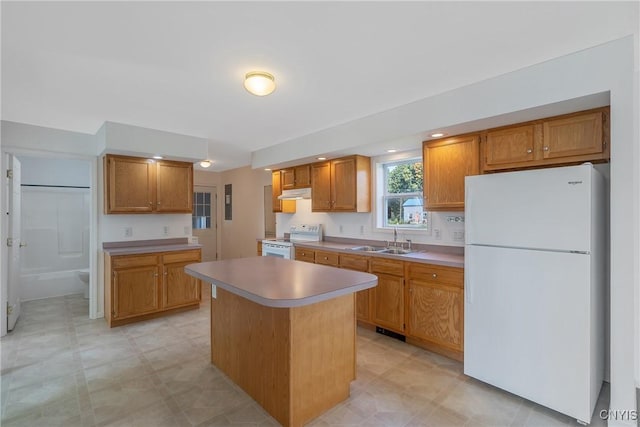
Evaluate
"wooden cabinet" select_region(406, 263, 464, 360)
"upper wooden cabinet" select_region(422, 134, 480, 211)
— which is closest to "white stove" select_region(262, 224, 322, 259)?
"wooden cabinet" select_region(406, 263, 464, 360)

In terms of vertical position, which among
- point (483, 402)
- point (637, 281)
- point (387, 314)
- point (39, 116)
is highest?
point (39, 116)

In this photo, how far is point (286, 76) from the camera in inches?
94.3

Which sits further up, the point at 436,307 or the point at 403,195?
the point at 403,195

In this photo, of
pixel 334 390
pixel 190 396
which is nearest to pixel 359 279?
pixel 334 390

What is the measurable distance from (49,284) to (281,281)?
16.6 ft

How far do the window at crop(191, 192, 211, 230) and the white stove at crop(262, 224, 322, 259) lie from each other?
2880mm

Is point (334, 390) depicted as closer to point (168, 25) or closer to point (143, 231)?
point (168, 25)

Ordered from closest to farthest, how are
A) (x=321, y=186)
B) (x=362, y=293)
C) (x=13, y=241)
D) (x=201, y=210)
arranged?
(x=362, y=293), (x=13, y=241), (x=321, y=186), (x=201, y=210)

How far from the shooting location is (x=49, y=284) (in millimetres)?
4910

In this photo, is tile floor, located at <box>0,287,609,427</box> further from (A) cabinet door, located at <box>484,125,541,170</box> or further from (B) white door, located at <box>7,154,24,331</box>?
(A) cabinet door, located at <box>484,125,541,170</box>

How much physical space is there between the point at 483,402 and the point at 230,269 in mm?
2151

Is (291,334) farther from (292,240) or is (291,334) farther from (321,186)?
(292,240)

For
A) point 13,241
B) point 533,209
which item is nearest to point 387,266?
point 533,209

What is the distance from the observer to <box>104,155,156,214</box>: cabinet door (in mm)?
3793
